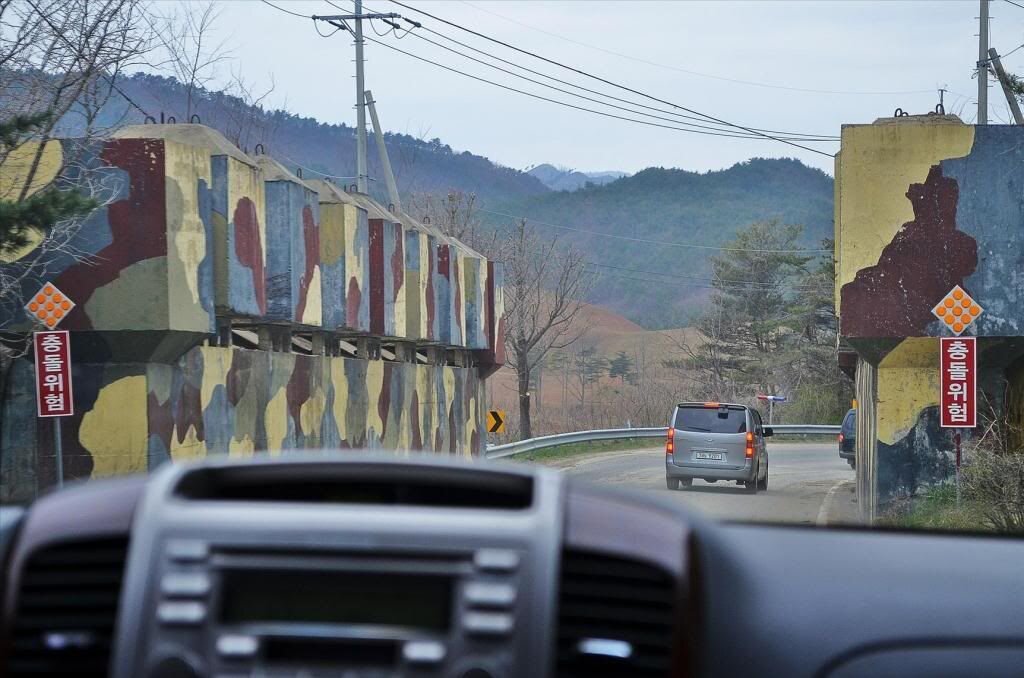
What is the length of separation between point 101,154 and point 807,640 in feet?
62.2

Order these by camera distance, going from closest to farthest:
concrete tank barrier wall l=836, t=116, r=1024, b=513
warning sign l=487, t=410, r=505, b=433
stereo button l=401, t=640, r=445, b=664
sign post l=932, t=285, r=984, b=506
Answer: stereo button l=401, t=640, r=445, b=664 < sign post l=932, t=285, r=984, b=506 < concrete tank barrier wall l=836, t=116, r=1024, b=513 < warning sign l=487, t=410, r=505, b=433

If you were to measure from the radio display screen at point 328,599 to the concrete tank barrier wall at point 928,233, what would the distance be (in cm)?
2087

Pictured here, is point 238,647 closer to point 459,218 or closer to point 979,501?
point 979,501

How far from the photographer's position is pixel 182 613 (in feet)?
7.48

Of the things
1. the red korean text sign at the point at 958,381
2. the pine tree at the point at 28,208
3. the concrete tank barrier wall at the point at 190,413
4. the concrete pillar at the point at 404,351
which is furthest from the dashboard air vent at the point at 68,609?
the concrete pillar at the point at 404,351

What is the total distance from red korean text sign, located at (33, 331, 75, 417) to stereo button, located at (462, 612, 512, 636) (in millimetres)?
15467

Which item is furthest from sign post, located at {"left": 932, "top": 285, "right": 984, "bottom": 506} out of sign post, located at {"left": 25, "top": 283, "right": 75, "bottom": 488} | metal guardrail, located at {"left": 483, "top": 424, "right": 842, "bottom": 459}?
metal guardrail, located at {"left": 483, "top": 424, "right": 842, "bottom": 459}

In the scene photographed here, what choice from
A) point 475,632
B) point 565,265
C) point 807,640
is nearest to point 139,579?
point 475,632

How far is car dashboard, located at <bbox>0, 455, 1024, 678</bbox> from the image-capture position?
2266 mm

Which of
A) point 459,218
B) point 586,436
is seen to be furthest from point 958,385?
point 459,218

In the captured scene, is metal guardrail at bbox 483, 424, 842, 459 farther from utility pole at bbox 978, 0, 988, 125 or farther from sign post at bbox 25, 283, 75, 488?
sign post at bbox 25, 283, 75, 488

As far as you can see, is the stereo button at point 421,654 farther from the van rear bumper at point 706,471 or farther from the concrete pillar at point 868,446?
the van rear bumper at point 706,471

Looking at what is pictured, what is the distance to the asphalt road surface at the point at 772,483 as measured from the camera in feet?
82.7

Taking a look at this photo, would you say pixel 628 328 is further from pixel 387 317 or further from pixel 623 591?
pixel 623 591
